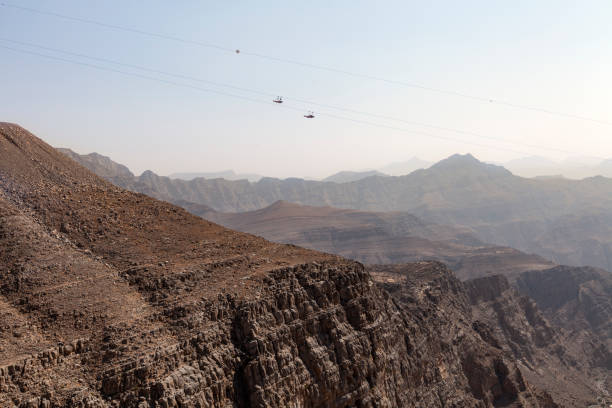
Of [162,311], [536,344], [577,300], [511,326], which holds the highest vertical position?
[162,311]

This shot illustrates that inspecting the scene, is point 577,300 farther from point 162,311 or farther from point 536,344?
point 162,311

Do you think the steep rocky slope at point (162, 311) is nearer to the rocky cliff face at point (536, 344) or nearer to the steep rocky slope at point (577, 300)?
the rocky cliff face at point (536, 344)

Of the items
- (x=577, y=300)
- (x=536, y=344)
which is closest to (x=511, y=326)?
(x=536, y=344)

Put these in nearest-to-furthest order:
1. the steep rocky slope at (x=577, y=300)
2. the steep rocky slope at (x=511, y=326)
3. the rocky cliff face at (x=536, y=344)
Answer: the steep rocky slope at (x=511, y=326)
the rocky cliff face at (x=536, y=344)
the steep rocky slope at (x=577, y=300)

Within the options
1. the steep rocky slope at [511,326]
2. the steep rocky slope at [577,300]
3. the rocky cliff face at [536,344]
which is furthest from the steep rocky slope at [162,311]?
the steep rocky slope at [577,300]

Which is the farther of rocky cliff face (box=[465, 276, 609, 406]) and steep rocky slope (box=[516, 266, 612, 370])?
steep rocky slope (box=[516, 266, 612, 370])

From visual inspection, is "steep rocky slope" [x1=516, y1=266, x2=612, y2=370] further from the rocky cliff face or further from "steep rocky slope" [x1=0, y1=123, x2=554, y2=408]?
"steep rocky slope" [x1=0, y1=123, x2=554, y2=408]

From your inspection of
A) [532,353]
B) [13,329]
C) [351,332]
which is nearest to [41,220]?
[13,329]

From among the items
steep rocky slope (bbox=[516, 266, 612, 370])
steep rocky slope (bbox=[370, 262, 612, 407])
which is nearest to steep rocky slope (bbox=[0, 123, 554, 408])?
steep rocky slope (bbox=[370, 262, 612, 407])
